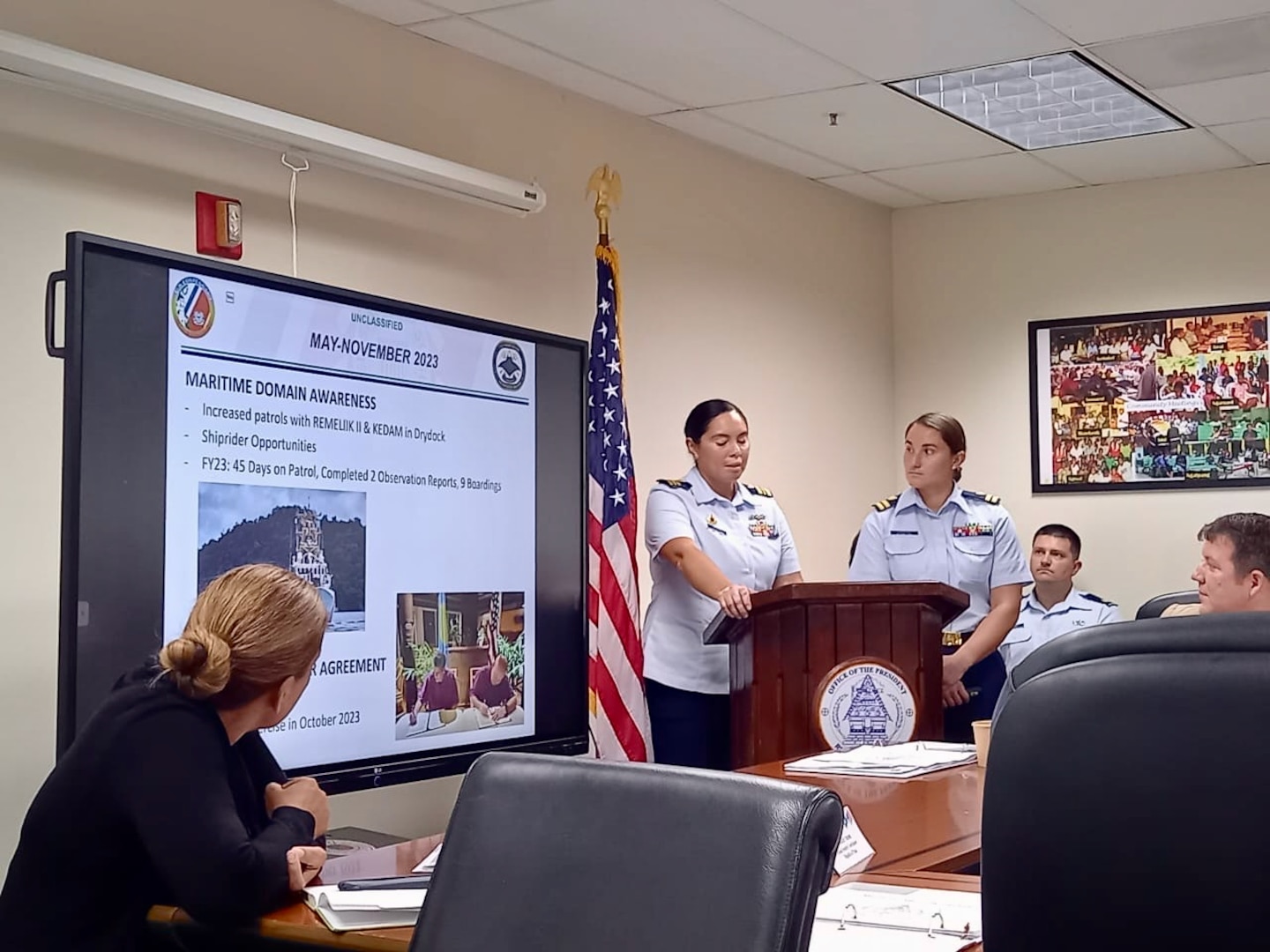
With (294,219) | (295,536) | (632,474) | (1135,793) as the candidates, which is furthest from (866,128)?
(1135,793)

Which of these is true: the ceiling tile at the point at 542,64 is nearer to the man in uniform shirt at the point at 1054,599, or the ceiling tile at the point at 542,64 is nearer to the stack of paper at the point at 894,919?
the man in uniform shirt at the point at 1054,599

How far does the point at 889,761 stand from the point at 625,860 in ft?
5.66

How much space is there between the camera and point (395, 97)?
14.0ft

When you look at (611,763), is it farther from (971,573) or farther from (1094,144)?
(1094,144)

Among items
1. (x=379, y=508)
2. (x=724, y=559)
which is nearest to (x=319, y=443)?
(x=379, y=508)

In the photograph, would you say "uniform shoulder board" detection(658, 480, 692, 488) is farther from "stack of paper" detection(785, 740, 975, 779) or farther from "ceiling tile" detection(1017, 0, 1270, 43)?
"ceiling tile" detection(1017, 0, 1270, 43)

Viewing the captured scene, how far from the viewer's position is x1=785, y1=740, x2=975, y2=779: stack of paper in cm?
295

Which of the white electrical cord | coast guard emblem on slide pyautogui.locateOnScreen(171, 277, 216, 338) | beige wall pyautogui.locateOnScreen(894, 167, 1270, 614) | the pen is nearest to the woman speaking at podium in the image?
the white electrical cord

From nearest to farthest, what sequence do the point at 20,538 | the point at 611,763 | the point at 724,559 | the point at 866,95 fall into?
the point at 611,763
the point at 20,538
the point at 724,559
the point at 866,95

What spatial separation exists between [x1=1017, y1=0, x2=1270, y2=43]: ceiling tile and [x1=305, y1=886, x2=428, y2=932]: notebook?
315cm

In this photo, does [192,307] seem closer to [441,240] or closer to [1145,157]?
[441,240]

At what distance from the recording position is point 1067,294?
6273 millimetres

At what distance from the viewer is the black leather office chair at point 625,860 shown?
1309mm

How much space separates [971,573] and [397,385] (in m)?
1.89
